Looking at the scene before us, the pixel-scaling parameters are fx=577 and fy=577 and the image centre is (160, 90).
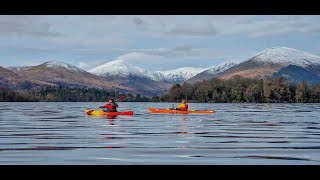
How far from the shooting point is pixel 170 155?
1442cm

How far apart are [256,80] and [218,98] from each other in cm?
1335

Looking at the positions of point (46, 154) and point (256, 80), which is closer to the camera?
point (46, 154)

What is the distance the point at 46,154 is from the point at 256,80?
12513 centimetres

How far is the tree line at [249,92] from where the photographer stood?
12600cm

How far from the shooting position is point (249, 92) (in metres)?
126

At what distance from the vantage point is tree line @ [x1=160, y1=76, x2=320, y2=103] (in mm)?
126000

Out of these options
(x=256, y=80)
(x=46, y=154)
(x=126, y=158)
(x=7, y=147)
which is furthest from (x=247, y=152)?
(x=256, y=80)
